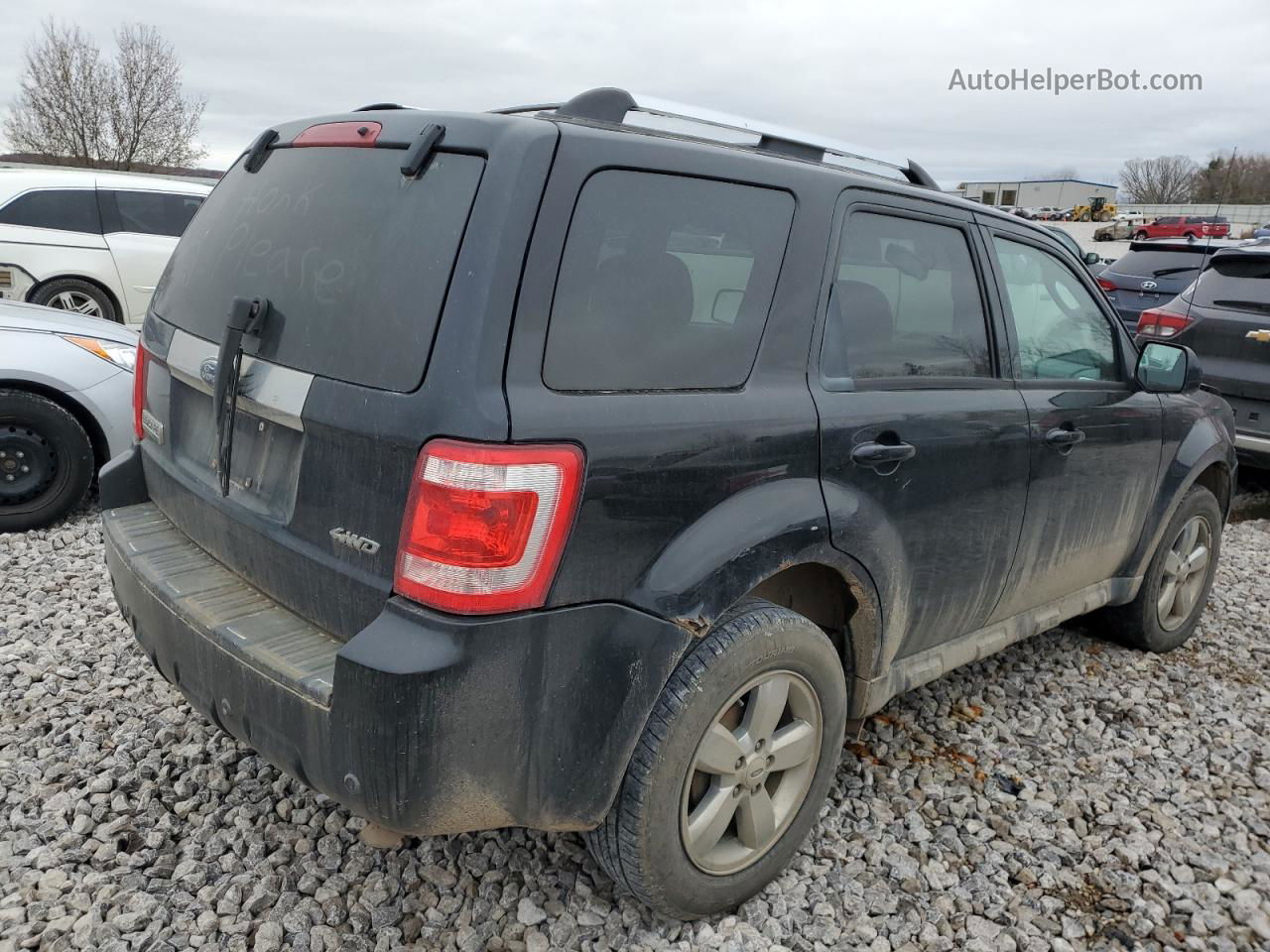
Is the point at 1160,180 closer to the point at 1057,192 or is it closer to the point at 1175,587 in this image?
the point at 1057,192

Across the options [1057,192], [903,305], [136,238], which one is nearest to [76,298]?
[136,238]

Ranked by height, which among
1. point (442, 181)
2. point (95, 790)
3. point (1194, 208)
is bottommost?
point (95, 790)

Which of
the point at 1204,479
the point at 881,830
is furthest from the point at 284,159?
the point at 1204,479

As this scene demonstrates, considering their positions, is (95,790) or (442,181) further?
(95,790)

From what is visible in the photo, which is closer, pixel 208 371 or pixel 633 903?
pixel 208 371

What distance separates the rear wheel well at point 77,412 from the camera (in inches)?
190

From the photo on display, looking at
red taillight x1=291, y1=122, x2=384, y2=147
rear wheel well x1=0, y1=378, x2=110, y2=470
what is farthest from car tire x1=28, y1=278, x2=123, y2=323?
red taillight x1=291, y1=122, x2=384, y2=147

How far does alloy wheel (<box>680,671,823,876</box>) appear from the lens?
2301mm

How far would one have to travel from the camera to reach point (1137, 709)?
150 inches

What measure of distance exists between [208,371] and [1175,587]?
156 inches

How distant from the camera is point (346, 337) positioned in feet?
6.79

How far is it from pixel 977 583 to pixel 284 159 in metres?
2.34

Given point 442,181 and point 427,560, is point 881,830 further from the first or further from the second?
point 442,181

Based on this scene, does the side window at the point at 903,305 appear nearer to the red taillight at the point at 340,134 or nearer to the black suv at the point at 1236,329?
the red taillight at the point at 340,134
